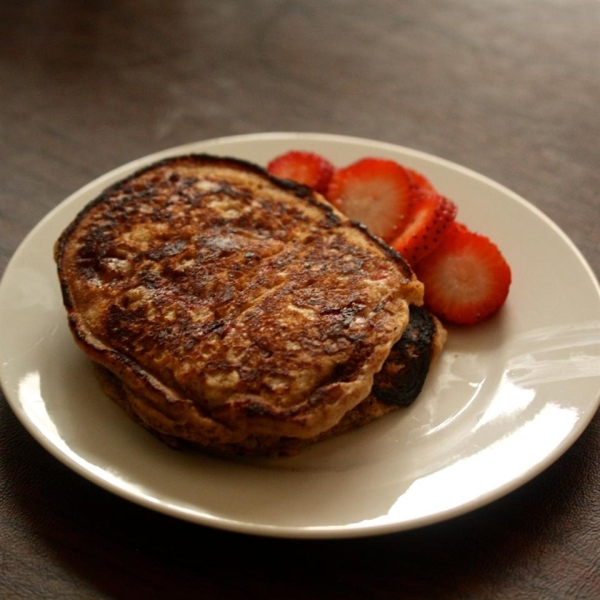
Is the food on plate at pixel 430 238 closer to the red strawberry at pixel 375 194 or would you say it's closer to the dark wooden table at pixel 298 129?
the red strawberry at pixel 375 194

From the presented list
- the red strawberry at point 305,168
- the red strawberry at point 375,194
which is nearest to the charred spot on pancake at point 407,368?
the red strawberry at point 375,194

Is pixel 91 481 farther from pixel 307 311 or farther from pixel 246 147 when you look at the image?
pixel 246 147

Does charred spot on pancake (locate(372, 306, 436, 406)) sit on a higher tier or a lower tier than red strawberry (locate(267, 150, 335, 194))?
lower

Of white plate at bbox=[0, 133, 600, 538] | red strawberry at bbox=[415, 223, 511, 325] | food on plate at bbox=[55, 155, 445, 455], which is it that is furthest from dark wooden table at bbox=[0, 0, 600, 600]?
red strawberry at bbox=[415, 223, 511, 325]

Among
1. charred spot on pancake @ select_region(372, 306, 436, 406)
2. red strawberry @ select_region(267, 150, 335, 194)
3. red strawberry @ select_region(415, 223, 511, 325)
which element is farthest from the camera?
red strawberry @ select_region(267, 150, 335, 194)

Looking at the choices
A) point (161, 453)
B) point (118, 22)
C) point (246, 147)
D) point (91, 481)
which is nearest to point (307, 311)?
point (161, 453)

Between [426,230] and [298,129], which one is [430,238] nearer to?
[426,230]

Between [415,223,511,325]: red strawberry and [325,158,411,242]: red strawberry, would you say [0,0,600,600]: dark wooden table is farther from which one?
[325,158,411,242]: red strawberry
